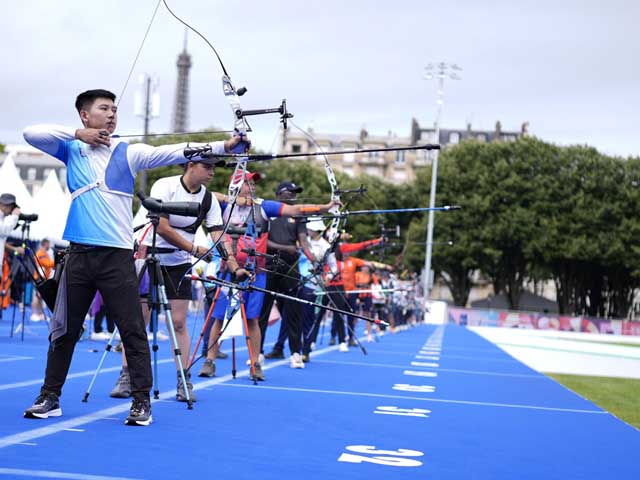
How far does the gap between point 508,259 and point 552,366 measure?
4687cm

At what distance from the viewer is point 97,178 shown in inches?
254

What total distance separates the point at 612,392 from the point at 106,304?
7.91 m

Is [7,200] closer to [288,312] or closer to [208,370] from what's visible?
[288,312]

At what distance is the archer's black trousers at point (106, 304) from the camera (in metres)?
6.46

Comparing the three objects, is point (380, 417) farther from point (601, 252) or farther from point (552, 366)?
point (601, 252)

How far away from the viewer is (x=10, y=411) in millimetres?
6562

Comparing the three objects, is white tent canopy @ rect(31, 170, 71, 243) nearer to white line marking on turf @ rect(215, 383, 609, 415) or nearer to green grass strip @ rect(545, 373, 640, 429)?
green grass strip @ rect(545, 373, 640, 429)

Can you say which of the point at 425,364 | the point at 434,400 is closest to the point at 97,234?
the point at 434,400

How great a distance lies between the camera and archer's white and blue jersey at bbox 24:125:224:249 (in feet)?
21.1

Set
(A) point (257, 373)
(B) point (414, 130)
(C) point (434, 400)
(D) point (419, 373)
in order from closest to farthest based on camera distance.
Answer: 1. (C) point (434, 400)
2. (A) point (257, 373)
3. (D) point (419, 373)
4. (B) point (414, 130)

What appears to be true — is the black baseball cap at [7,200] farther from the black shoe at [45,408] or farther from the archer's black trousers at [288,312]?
the black shoe at [45,408]

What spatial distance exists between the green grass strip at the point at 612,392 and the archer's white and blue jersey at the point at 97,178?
4.68 m

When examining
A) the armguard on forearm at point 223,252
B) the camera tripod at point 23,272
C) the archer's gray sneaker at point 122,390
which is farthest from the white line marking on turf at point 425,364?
the archer's gray sneaker at point 122,390

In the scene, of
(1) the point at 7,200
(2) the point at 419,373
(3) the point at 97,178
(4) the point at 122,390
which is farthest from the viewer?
(2) the point at 419,373
